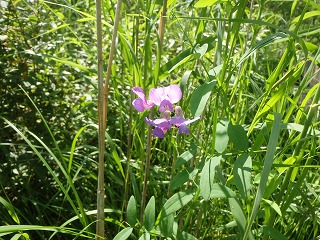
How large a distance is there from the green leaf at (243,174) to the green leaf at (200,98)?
103 mm

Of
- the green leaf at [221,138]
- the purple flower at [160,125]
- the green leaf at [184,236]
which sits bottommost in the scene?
the green leaf at [184,236]

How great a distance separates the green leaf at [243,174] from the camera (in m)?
0.86

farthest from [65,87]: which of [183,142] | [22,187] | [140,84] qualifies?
[140,84]

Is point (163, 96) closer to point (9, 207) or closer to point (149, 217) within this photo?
point (149, 217)

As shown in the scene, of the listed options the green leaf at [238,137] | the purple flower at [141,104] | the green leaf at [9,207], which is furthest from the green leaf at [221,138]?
the green leaf at [9,207]

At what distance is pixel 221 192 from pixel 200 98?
16cm

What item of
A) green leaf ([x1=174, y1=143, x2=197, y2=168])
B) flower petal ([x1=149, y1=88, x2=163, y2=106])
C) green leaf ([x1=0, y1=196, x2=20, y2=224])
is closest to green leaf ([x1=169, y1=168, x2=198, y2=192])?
green leaf ([x1=174, y1=143, x2=197, y2=168])

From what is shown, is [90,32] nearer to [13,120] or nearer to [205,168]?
[13,120]

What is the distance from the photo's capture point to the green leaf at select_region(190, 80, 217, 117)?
2.93 ft

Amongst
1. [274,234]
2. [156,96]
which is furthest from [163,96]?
[274,234]

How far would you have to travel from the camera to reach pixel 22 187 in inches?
68.8

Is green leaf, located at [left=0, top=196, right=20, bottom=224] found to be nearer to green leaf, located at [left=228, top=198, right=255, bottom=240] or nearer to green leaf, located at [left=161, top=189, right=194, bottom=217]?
green leaf, located at [left=161, top=189, right=194, bottom=217]

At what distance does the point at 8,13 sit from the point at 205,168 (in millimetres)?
1114

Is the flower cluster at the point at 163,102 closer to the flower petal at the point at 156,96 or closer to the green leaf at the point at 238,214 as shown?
the flower petal at the point at 156,96
